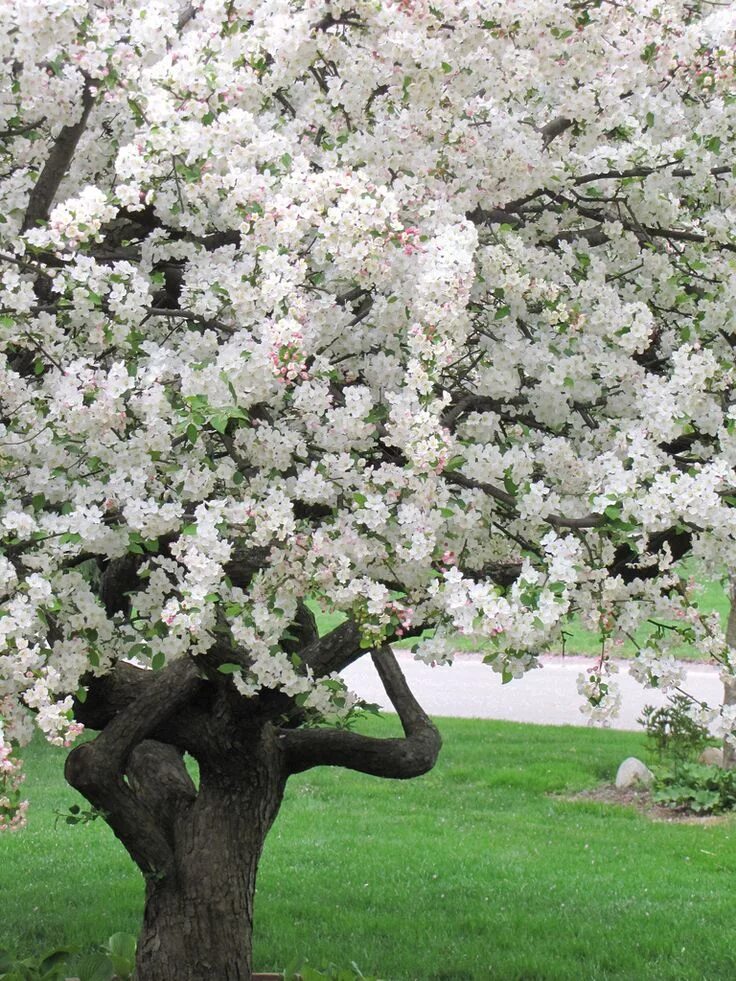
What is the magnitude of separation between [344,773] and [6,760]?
1230 centimetres

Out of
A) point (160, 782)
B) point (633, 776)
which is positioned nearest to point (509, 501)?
point (160, 782)

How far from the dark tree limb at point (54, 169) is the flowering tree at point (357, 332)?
1 cm

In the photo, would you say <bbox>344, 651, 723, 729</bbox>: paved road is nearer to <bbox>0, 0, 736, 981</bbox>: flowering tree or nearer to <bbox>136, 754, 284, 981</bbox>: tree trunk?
<bbox>136, 754, 284, 981</bbox>: tree trunk

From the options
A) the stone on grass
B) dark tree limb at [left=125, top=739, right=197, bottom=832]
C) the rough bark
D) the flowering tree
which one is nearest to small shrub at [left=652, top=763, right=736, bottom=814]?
the stone on grass

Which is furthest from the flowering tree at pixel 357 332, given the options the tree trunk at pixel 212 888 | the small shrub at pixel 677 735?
the small shrub at pixel 677 735

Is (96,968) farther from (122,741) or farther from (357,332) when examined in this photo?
(357,332)

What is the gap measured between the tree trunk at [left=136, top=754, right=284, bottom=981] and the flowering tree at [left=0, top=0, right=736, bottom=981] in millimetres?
1121

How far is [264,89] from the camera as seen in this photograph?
4625 millimetres

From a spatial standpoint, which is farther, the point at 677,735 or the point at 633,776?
the point at 677,735

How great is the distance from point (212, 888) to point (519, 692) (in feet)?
51.7

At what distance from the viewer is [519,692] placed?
854 inches

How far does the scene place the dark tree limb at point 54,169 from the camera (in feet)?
16.0

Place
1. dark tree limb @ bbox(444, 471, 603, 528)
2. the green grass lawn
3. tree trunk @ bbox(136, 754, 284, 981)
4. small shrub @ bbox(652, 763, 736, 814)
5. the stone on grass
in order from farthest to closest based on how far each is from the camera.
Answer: the stone on grass, small shrub @ bbox(652, 763, 736, 814), the green grass lawn, tree trunk @ bbox(136, 754, 284, 981), dark tree limb @ bbox(444, 471, 603, 528)

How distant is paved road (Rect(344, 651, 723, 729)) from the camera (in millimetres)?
18953
